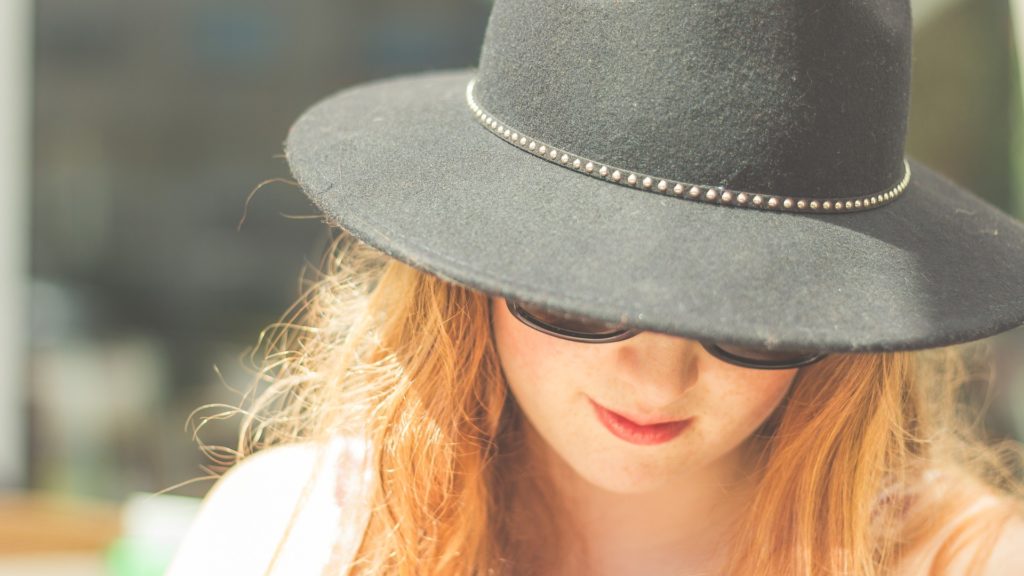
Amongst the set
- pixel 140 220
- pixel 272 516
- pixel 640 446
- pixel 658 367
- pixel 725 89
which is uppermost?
pixel 725 89

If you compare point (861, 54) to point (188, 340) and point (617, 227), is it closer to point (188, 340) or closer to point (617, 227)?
point (617, 227)

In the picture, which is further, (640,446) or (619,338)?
(640,446)

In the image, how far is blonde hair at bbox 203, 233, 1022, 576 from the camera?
1.38m

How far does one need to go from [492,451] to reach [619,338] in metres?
0.50

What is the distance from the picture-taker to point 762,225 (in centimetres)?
103

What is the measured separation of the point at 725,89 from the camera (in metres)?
1.03

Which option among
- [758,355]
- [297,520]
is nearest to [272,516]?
[297,520]

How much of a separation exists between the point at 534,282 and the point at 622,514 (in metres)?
0.72

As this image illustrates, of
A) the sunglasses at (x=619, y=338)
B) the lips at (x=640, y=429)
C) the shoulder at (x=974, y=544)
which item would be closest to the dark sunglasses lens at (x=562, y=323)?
the sunglasses at (x=619, y=338)

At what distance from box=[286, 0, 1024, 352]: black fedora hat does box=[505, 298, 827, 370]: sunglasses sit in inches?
5.9

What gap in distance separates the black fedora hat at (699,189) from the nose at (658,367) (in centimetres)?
21

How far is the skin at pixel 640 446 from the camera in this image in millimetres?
1194

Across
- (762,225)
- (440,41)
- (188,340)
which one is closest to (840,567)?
(762,225)

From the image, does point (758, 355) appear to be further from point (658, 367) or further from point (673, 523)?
point (673, 523)
